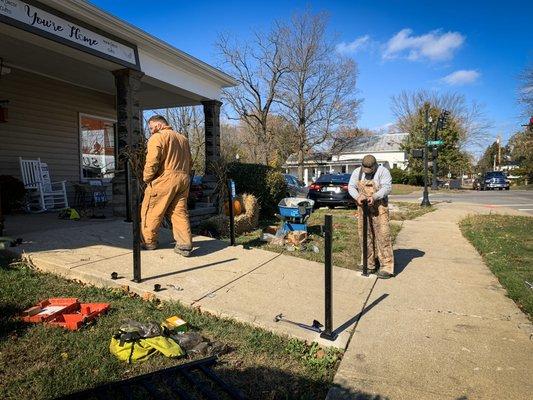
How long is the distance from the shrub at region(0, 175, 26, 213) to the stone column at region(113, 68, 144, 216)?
2.21 metres

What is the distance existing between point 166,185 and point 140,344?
267 cm

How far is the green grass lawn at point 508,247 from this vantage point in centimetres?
→ 516

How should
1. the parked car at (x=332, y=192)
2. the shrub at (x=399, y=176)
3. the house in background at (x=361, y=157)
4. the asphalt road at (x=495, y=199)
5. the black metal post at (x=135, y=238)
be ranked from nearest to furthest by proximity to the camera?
the black metal post at (x=135, y=238)
the parked car at (x=332, y=192)
the asphalt road at (x=495, y=199)
the shrub at (x=399, y=176)
the house in background at (x=361, y=157)

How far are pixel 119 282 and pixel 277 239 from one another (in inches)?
143

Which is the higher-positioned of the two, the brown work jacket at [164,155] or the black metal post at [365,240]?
the brown work jacket at [164,155]

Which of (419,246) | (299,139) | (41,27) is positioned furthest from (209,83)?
(299,139)

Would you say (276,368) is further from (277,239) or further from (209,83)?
(209,83)

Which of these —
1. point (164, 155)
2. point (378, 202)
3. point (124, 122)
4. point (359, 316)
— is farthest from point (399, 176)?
point (359, 316)

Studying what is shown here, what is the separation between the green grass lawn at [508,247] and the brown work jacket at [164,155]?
464 cm

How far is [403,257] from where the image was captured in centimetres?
712

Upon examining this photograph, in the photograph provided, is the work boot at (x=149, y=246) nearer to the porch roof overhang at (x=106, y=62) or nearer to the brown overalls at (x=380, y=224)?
the brown overalls at (x=380, y=224)

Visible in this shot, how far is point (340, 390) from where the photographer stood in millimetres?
2791

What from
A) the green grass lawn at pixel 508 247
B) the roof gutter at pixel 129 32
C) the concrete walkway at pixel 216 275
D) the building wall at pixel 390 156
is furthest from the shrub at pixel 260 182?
the building wall at pixel 390 156

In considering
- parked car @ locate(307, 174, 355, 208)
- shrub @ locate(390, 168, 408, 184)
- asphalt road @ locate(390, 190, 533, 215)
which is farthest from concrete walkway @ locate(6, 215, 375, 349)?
shrub @ locate(390, 168, 408, 184)
